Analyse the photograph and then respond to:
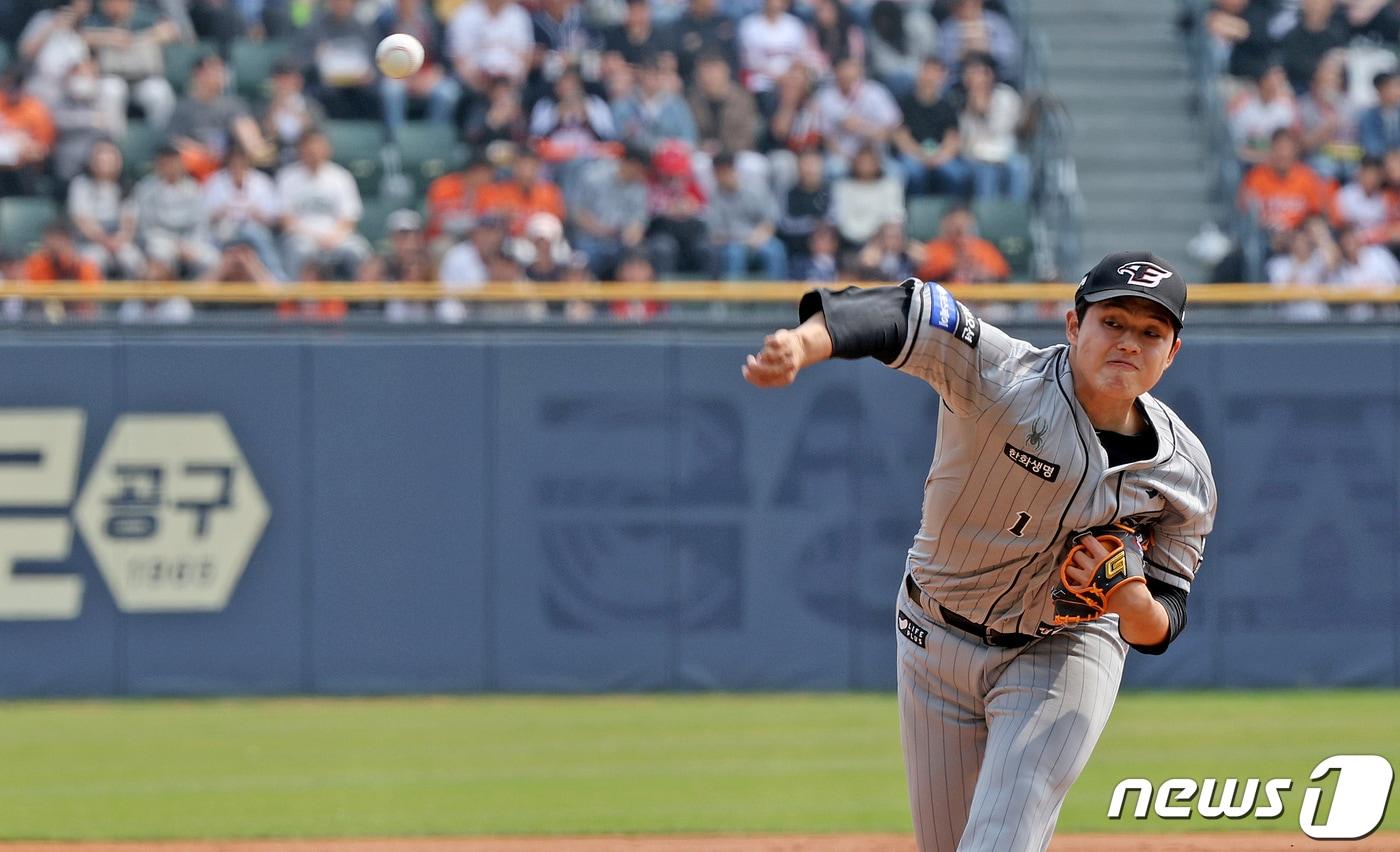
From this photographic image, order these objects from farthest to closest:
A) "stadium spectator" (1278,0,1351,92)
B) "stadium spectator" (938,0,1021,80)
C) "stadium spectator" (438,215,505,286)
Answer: "stadium spectator" (1278,0,1351,92) < "stadium spectator" (938,0,1021,80) < "stadium spectator" (438,215,505,286)

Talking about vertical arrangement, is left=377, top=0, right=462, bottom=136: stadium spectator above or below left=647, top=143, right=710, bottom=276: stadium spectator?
above

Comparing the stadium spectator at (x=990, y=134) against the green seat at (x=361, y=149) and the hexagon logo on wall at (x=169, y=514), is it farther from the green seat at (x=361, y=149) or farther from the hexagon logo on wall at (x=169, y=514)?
the hexagon logo on wall at (x=169, y=514)

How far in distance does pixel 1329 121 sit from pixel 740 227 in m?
5.03

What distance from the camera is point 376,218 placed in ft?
44.3

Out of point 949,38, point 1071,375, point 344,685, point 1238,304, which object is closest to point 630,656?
point 344,685

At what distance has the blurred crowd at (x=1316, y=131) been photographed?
Answer: 1306 centimetres

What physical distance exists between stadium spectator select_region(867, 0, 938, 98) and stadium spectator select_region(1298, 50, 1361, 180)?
9.86 feet

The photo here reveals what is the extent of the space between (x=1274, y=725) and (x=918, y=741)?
6240 millimetres

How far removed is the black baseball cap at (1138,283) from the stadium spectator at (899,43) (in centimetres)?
1071

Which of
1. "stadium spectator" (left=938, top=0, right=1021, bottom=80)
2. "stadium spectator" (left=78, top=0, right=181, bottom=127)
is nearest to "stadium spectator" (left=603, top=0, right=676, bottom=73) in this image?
"stadium spectator" (left=938, top=0, right=1021, bottom=80)

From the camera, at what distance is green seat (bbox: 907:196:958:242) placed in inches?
532

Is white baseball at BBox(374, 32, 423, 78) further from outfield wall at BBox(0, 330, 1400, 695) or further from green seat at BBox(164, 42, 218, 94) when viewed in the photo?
green seat at BBox(164, 42, 218, 94)

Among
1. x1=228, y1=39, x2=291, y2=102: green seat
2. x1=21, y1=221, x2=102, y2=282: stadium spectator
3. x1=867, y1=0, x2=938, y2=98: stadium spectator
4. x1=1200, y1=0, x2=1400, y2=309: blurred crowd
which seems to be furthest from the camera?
x1=867, y1=0, x2=938, y2=98: stadium spectator

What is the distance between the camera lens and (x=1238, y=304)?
12039 mm
